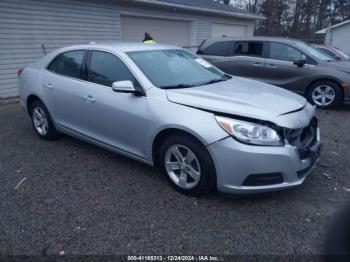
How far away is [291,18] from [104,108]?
38276mm

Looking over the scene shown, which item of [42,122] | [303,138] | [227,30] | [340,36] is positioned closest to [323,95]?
[303,138]

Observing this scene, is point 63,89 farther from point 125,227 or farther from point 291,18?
point 291,18

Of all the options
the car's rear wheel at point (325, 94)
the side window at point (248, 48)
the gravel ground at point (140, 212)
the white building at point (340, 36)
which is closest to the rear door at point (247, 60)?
the side window at point (248, 48)

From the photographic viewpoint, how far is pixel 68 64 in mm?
4453

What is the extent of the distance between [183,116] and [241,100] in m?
0.63

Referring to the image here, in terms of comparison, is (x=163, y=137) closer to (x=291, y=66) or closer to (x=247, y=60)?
(x=291, y=66)

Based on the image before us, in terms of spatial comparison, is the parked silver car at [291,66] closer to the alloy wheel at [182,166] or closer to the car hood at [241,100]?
the car hood at [241,100]

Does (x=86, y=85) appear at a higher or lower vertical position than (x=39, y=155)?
higher

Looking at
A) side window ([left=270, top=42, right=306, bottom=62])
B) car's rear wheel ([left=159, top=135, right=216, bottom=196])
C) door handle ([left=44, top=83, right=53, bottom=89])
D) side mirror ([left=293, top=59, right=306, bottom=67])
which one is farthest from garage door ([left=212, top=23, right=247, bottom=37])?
car's rear wheel ([left=159, top=135, right=216, bottom=196])

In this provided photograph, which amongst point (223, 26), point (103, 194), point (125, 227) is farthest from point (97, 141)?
point (223, 26)

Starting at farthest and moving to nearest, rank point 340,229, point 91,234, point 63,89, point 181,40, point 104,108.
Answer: point 181,40 < point 63,89 < point 104,108 < point 91,234 < point 340,229

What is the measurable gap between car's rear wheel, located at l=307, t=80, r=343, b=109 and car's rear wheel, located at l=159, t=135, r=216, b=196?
524 centimetres

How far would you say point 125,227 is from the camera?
2840mm

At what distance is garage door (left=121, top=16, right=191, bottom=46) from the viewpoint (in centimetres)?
1136
